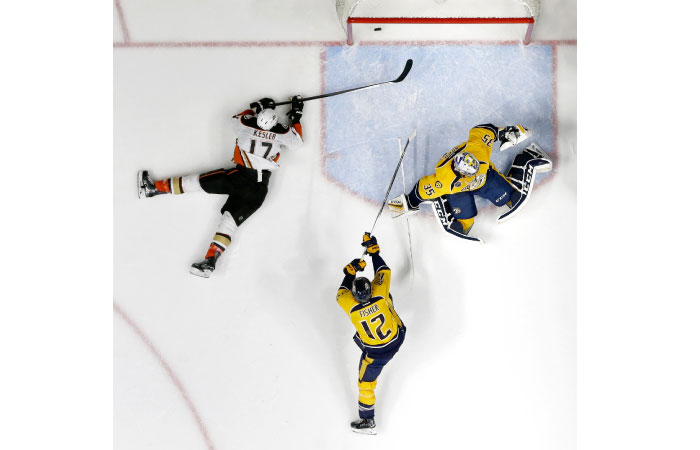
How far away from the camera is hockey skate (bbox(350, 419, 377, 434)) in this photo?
4.44 meters

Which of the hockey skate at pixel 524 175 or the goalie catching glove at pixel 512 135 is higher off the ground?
the goalie catching glove at pixel 512 135

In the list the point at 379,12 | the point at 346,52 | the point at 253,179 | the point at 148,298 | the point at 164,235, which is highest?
the point at 379,12

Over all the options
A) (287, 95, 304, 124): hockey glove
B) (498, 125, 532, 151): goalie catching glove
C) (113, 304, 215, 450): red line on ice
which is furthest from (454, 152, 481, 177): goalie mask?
(113, 304, 215, 450): red line on ice

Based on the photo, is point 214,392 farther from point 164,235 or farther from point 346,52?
point 346,52

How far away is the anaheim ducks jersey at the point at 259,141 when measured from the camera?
4.37 metres

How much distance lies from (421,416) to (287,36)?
9.37 feet

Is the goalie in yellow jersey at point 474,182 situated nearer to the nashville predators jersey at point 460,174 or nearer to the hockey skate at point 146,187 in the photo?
the nashville predators jersey at point 460,174

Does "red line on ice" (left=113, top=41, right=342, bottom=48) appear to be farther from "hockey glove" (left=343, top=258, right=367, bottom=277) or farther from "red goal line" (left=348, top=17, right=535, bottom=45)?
"hockey glove" (left=343, top=258, right=367, bottom=277)

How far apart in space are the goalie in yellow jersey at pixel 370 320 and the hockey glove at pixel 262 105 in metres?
1.13

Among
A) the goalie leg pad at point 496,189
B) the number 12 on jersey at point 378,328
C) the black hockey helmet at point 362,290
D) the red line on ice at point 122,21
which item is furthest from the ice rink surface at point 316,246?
the black hockey helmet at point 362,290

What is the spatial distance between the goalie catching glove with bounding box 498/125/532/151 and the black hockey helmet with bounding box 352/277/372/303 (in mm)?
1322

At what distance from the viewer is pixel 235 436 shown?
4.58 m

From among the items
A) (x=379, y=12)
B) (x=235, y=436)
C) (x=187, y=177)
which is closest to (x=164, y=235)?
(x=187, y=177)

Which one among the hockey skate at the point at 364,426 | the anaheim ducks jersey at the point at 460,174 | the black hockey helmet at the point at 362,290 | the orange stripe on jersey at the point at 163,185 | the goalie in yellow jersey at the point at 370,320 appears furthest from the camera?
the orange stripe on jersey at the point at 163,185
